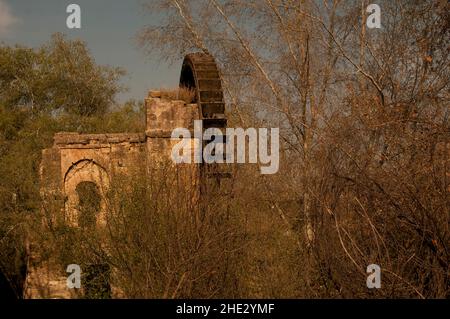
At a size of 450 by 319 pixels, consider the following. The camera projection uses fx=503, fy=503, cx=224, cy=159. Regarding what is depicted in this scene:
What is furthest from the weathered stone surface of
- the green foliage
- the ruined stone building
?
the green foliage

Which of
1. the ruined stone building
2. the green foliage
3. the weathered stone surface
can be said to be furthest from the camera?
the green foliage

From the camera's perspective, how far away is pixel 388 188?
5871 mm

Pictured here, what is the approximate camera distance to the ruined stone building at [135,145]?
8.79 metres

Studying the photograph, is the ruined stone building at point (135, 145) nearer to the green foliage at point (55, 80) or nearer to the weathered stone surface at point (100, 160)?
the weathered stone surface at point (100, 160)

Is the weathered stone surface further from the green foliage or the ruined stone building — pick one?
the green foliage

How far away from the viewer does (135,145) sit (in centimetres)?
1245

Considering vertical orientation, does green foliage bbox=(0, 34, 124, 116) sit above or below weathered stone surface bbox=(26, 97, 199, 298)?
above

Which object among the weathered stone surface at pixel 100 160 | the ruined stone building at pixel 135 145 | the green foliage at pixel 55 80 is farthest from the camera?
the green foliage at pixel 55 80

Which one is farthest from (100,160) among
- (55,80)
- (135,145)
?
(55,80)

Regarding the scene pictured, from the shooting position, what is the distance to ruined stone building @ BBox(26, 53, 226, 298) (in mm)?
8789

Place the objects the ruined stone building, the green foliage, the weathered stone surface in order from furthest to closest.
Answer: the green foliage < the ruined stone building < the weathered stone surface

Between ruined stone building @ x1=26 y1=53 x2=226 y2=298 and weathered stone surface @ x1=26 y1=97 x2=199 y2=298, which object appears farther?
ruined stone building @ x1=26 y1=53 x2=226 y2=298

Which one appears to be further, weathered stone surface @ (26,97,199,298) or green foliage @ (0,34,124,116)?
green foliage @ (0,34,124,116)

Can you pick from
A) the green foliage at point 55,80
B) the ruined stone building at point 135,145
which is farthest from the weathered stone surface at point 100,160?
the green foliage at point 55,80
